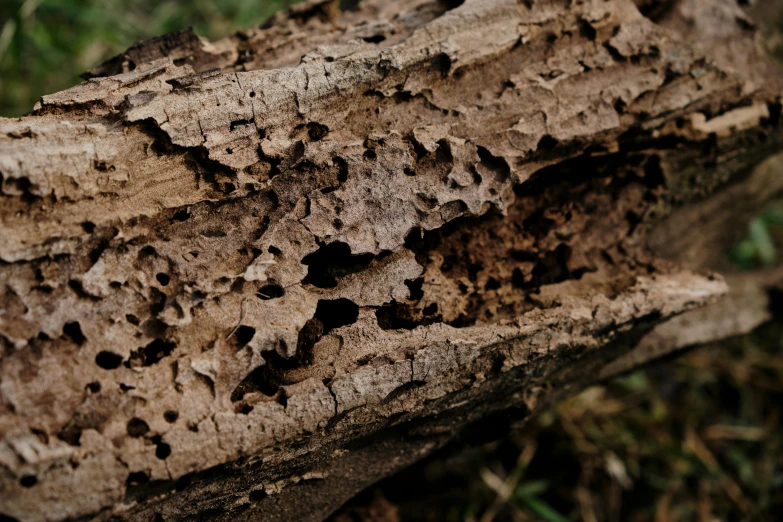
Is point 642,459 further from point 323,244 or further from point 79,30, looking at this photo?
point 79,30

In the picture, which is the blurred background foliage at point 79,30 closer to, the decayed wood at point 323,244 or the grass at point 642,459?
the decayed wood at point 323,244

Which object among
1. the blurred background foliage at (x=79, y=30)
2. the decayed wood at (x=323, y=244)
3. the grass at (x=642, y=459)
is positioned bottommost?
the grass at (x=642, y=459)

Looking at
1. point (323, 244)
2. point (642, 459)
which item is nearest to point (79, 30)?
point (323, 244)

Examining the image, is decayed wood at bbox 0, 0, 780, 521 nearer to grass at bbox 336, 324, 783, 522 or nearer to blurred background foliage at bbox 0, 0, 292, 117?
grass at bbox 336, 324, 783, 522

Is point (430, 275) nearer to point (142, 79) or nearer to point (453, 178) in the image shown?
point (453, 178)

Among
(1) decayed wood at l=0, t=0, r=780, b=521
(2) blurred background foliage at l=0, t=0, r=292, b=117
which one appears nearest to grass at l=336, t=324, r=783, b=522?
(1) decayed wood at l=0, t=0, r=780, b=521

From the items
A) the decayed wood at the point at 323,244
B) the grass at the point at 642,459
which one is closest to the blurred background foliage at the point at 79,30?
the decayed wood at the point at 323,244

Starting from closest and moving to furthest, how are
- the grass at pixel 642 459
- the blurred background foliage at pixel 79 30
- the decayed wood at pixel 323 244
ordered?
the decayed wood at pixel 323 244, the grass at pixel 642 459, the blurred background foliage at pixel 79 30
